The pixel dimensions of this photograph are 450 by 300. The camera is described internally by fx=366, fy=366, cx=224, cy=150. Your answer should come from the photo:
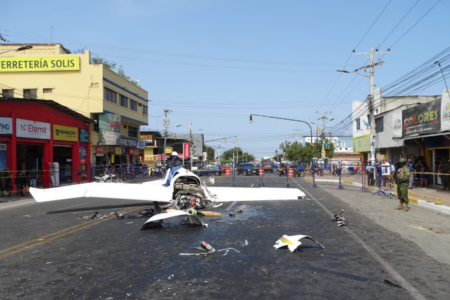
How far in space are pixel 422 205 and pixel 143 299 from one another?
44.3ft

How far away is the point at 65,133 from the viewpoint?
99.5 feet

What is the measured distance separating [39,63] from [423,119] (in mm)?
34170

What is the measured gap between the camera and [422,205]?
1458 cm

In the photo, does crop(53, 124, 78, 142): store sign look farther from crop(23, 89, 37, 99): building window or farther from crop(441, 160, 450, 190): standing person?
crop(441, 160, 450, 190): standing person

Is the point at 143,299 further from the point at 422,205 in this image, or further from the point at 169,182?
the point at 422,205

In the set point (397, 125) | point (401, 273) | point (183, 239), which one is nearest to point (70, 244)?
point (183, 239)

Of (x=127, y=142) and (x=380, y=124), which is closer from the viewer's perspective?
(x=380, y=124)

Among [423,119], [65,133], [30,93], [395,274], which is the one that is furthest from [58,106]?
[395,274]

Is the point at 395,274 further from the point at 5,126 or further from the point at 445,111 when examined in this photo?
the point at 5,126

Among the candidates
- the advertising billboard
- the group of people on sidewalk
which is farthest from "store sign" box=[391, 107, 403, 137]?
the advertising billboard

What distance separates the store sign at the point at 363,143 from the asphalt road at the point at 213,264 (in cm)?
2848

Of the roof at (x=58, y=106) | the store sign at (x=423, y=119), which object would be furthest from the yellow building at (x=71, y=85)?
the store sign at (x=423, y=119)

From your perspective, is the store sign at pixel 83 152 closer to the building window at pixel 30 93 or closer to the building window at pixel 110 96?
the building window at pixel 110 96

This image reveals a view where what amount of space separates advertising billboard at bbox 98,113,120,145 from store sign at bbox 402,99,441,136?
26.3m
